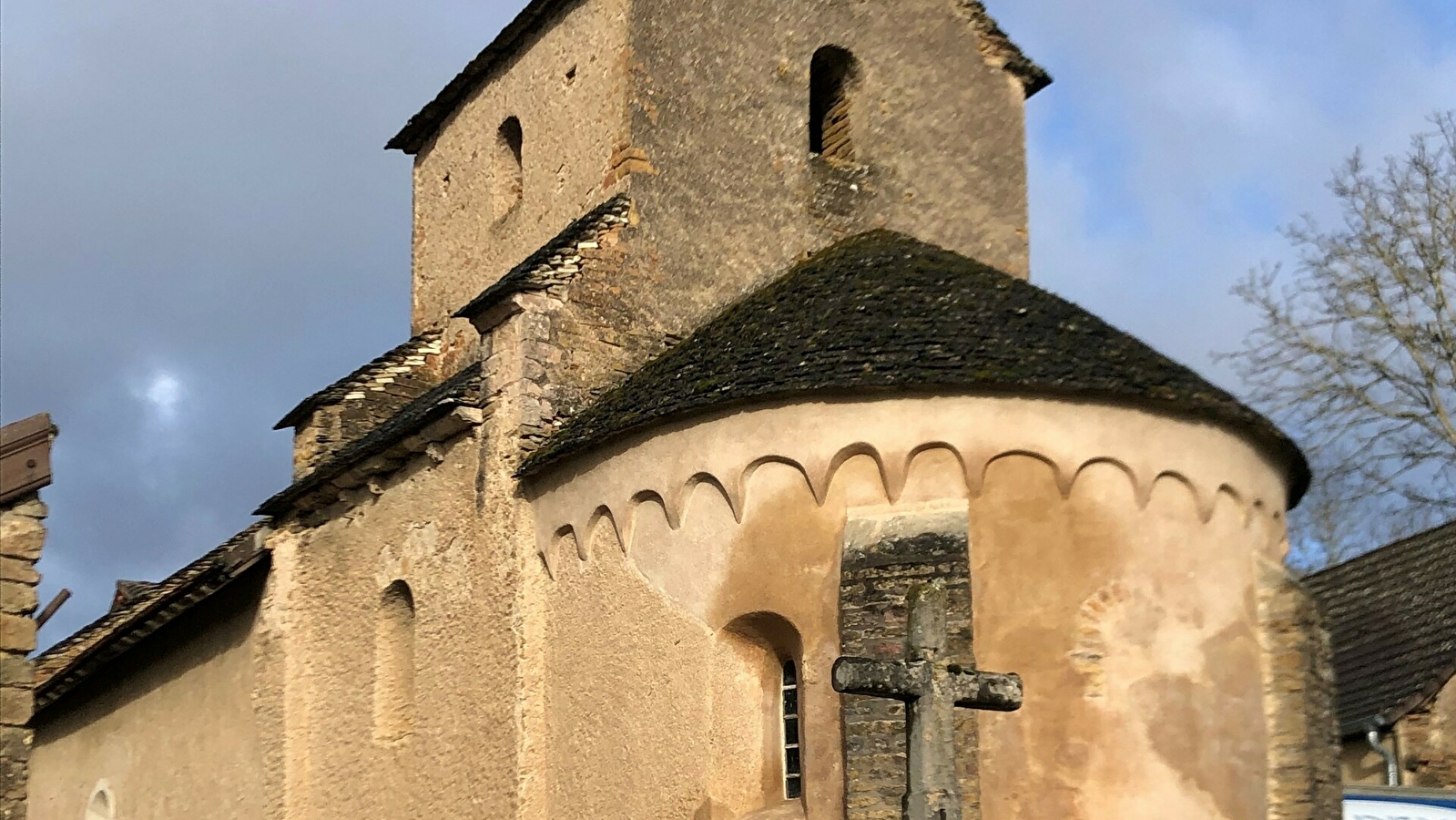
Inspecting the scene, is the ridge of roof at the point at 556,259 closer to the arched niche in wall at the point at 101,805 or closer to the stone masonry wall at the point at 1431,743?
the arched niche in wall at the point at 101,805

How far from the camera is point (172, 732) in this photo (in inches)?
688

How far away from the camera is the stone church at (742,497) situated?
36.0 feet

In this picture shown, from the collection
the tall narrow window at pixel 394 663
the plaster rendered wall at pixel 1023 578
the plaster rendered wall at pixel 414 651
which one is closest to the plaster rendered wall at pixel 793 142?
the plaster rendered wall at pixel 414 651

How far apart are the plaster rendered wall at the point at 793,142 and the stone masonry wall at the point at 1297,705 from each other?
16.0 ft

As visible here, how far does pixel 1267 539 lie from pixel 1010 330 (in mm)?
2193

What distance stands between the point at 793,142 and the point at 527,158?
2.38 metres

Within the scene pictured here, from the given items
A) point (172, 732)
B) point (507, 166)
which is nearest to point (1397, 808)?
point (507, 166)

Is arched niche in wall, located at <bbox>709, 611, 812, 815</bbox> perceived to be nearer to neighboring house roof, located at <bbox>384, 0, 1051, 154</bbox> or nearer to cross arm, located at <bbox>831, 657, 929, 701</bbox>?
cross arm, located at <bbox>831, 657, 929, 701</bbox>

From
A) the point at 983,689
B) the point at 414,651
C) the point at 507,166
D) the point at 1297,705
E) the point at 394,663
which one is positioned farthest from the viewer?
the point at 507,166

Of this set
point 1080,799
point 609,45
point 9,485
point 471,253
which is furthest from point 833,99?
point 9,485

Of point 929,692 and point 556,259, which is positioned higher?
point 556,259

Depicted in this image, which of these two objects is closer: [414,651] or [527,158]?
[414,651]

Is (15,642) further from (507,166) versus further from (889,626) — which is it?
(507,166)

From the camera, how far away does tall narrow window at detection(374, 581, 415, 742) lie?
14219 millimetres
